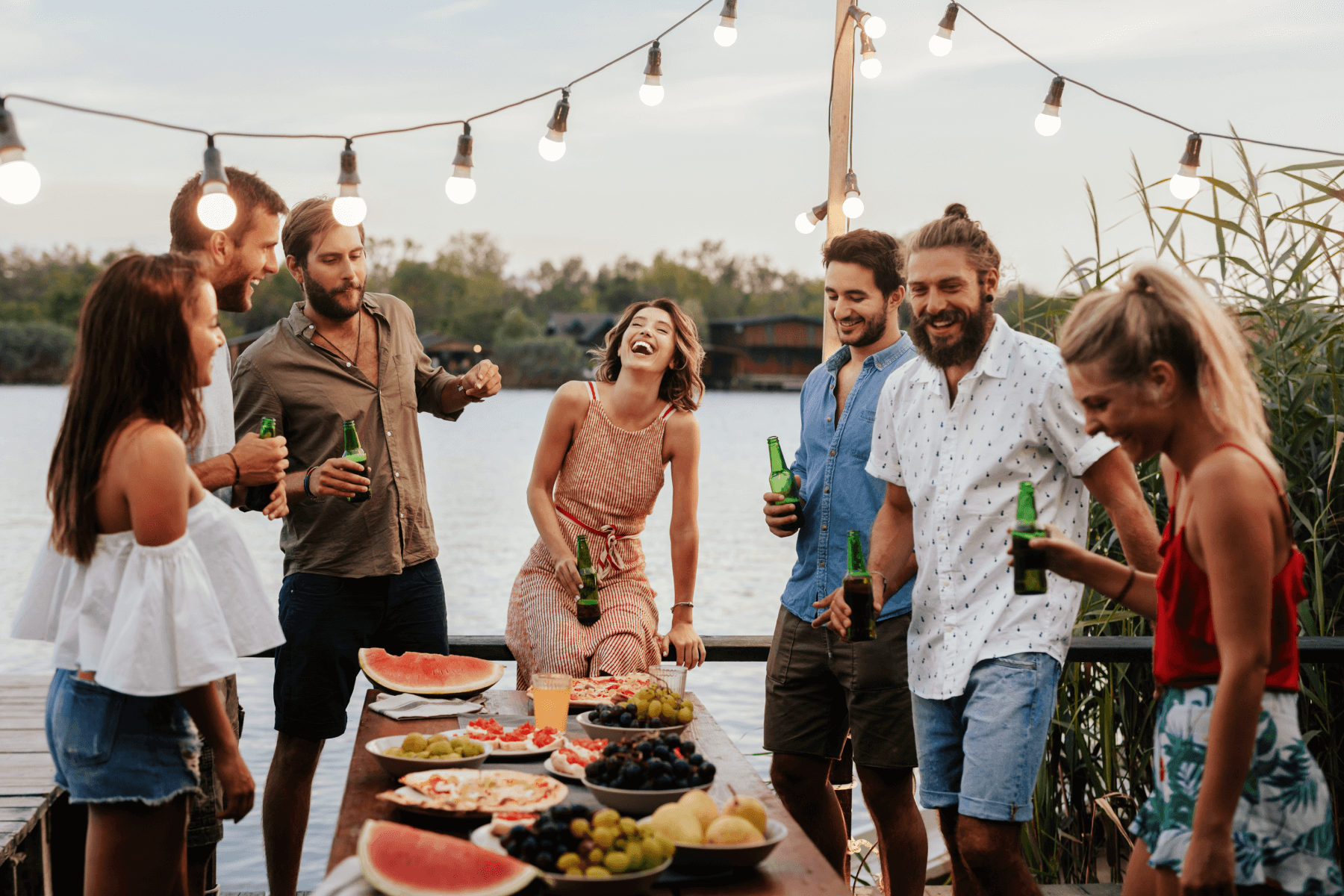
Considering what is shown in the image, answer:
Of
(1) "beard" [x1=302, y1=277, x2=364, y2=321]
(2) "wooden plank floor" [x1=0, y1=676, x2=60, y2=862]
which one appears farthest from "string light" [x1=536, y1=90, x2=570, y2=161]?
(2) "wooden plank floor" [x1=0, y1=676, x2=60, y2=862]

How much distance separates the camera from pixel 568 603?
10.8 ft

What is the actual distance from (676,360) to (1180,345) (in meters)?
1.89

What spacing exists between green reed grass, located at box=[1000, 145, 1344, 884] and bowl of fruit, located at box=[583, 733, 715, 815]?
1.96 meters

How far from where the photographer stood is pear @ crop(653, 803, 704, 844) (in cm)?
176

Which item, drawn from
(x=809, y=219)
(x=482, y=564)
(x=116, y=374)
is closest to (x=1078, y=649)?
(x=809, y=219)

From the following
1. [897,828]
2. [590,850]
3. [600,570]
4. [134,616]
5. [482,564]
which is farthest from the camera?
[482,564]

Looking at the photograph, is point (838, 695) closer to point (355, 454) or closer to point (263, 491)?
point (355, 454)

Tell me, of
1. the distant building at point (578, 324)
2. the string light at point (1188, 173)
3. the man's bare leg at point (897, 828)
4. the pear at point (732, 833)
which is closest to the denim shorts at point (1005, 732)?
the man's bare leg at point (897, 828)

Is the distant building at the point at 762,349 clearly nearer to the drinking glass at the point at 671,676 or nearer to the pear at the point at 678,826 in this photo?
the drinking glass at the point at 671,676

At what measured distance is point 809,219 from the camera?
15.1ft

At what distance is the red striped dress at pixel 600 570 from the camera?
3234 millimetres

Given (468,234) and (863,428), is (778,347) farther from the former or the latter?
(863,428)

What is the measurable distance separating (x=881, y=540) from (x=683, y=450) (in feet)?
2.55

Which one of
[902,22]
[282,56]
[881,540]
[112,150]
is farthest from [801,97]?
[881,540]
